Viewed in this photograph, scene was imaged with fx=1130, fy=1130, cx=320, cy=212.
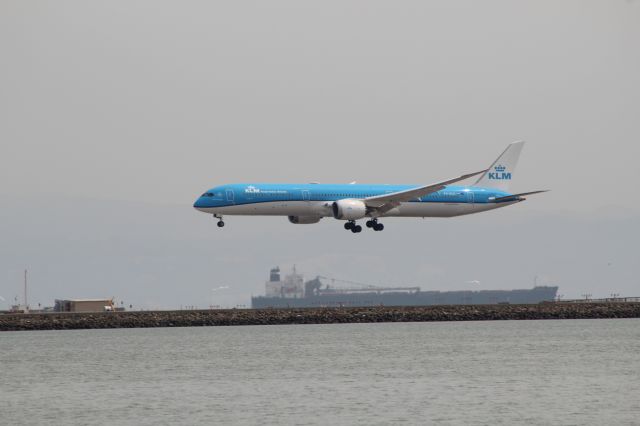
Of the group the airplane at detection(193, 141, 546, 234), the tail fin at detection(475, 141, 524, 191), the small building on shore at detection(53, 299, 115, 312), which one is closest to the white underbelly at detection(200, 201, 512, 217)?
the airplane at detection(193, 141, 546, 234)

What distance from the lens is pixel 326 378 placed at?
67562 millimetres

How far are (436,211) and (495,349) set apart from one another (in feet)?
88.7

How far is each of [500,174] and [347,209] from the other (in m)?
28.3

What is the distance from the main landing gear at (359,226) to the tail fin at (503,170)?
16811 mm

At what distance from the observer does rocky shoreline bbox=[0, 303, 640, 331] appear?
107188 millimetres

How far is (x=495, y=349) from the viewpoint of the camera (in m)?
86.2

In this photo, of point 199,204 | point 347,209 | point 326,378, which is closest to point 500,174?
point 347,209

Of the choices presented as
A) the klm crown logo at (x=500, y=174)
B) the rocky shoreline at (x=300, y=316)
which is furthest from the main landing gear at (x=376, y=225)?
the klm crown logo at (x=500, y=174)

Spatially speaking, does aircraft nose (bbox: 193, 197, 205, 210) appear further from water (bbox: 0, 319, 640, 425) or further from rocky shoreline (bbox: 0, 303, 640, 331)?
rocky shoreline (bbox: 0, 303, 640, 331)

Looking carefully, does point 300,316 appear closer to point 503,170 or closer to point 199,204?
point 199,204

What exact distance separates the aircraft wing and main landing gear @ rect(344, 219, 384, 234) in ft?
7.13

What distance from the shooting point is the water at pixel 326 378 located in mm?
52875

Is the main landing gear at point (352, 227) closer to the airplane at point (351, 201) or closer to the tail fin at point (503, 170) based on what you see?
the airplane at point (351, 201)

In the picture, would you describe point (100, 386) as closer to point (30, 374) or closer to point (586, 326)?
point (30, 374)
